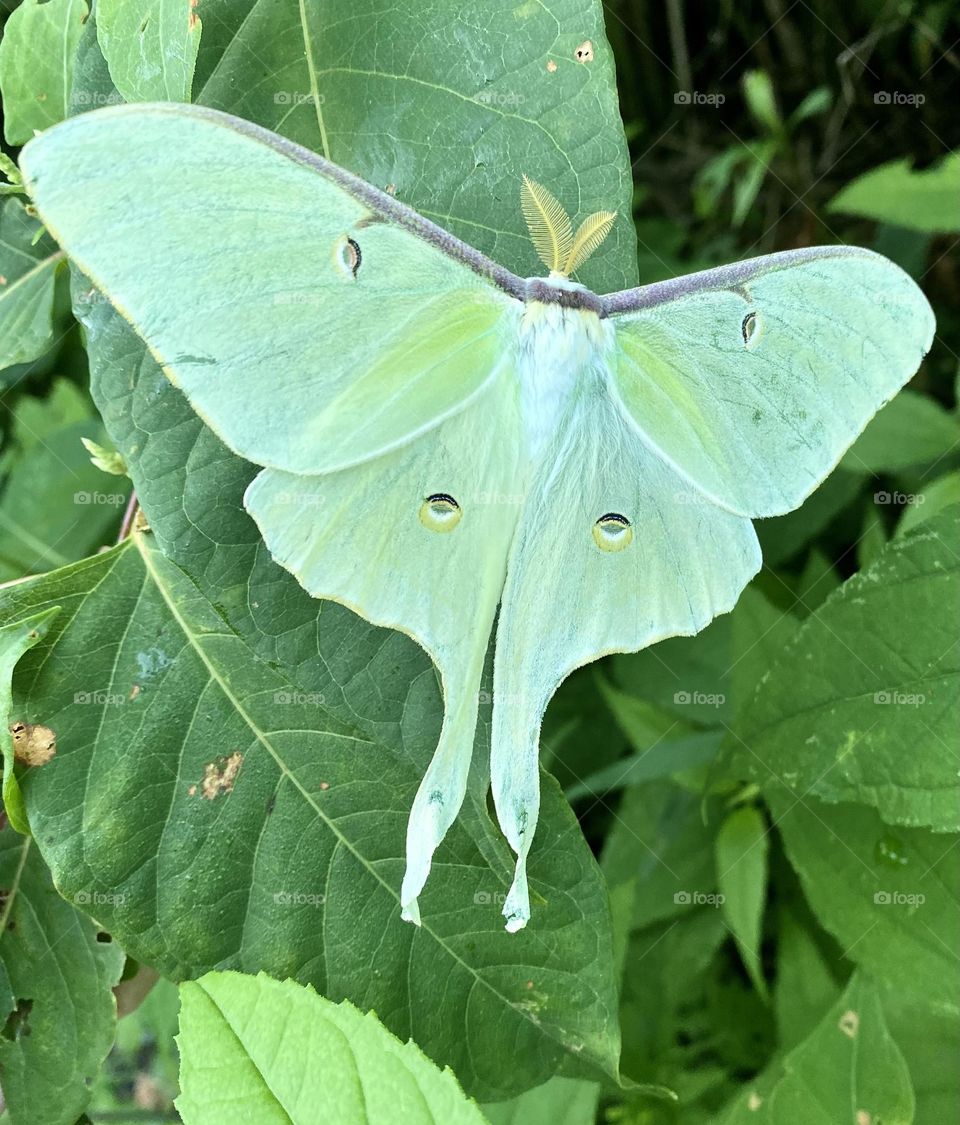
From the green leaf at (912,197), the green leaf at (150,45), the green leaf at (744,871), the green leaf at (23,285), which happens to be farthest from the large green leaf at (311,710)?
the green leaf at (912,197)

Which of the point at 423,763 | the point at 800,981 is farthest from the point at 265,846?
the point at 800,981

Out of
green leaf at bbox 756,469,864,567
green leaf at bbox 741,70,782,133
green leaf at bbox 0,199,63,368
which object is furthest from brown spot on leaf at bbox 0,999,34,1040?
green leaf at bbox 741,70,782,133

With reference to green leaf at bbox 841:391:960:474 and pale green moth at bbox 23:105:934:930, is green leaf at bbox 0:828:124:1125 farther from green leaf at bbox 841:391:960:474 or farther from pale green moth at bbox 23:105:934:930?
green leaf at bbox 841:391:960:474

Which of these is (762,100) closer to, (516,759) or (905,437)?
(905,437)

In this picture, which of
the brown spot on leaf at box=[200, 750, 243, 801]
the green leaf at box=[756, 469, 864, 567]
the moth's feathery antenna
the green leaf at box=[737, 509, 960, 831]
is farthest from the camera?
the green leaf at box=[756, 469, 864, 567]

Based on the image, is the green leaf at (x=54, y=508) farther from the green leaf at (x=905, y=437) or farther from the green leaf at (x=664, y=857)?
the green leaf at (x=905, y=437)

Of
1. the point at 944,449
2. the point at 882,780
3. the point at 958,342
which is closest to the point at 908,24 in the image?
the point at 958,342

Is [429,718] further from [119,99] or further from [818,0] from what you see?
[818,0]
